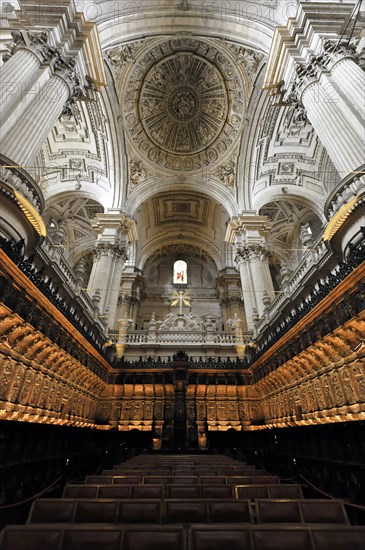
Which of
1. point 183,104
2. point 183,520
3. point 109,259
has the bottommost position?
point 183,520

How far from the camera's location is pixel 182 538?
5.44ft

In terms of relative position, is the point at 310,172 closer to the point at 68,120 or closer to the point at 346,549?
the point at 68,120

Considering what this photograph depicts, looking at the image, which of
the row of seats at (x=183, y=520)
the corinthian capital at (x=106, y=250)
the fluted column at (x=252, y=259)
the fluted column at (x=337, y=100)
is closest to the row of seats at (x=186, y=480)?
the row of seats at (x=183, y=520)

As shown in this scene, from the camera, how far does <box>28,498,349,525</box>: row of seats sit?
7.25 ft

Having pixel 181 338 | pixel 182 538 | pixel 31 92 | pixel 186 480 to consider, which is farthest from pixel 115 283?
pixel 182 538

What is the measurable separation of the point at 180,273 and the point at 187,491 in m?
19.4

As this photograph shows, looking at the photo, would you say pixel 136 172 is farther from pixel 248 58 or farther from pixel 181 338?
pixel 181 338

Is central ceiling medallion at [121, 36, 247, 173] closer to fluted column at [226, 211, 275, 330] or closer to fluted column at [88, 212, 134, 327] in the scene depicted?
fluted column at [226, 211, 275, 330]

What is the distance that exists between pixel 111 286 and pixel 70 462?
764 cm

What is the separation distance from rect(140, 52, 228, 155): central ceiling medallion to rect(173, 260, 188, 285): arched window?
28.2 ft

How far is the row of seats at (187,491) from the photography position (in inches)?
110

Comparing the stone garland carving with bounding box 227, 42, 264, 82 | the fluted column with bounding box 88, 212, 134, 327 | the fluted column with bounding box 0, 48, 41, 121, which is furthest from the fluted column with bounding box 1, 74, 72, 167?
the stone garland carving with bounding box 227, 42, 264, 82

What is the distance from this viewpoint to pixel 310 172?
1452 cm

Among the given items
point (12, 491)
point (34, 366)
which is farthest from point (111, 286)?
point (12, 491)
